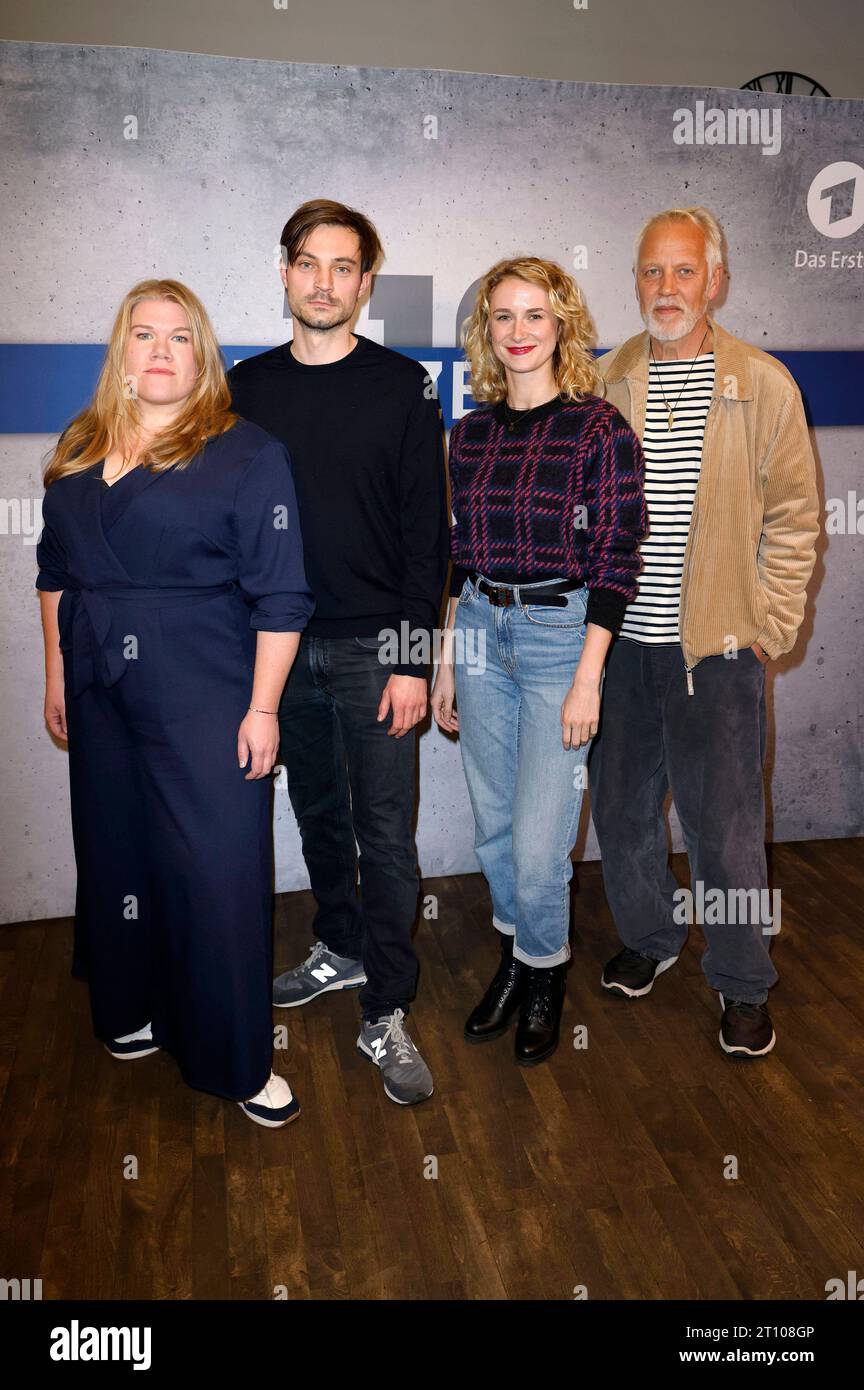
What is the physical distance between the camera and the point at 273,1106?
2.34 m

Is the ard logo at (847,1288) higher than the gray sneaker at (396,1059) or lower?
lower

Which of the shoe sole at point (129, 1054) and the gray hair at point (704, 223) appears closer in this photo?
the gray hair at point (704, 223)

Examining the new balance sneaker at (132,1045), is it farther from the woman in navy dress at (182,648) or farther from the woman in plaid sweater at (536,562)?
the woman in plaid sweater at (536,562)

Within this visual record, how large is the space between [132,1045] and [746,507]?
1890 millimetres

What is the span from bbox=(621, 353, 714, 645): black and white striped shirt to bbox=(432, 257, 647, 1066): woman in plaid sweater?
173 millimetres

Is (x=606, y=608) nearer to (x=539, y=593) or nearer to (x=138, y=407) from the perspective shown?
(x=539, y=593)

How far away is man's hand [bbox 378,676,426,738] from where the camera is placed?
232 cm

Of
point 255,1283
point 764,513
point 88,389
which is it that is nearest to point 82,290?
point 88,389

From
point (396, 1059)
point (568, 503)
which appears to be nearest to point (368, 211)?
point (568, 503)

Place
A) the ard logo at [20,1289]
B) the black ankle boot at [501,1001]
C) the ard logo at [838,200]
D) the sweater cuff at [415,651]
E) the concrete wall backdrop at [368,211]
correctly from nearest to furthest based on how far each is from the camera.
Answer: the ard logo at [20,1289] < the sweater cuff at [415,651] < the black ankle boot at [501,1001] < the concrete wall backdrop at [368,211] < the ard logo at [838,200]

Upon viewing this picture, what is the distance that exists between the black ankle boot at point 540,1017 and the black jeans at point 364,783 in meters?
0.28

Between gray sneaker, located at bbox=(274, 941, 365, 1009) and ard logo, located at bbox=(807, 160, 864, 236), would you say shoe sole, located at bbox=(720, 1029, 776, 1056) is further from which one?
ard logo, located at bbox=(807, 160, 864, 236)

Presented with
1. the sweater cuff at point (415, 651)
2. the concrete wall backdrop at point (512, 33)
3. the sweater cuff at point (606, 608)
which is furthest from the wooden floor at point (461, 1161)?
the concrete wall backdrop at point (512, 33)

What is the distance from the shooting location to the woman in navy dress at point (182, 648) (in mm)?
2068
